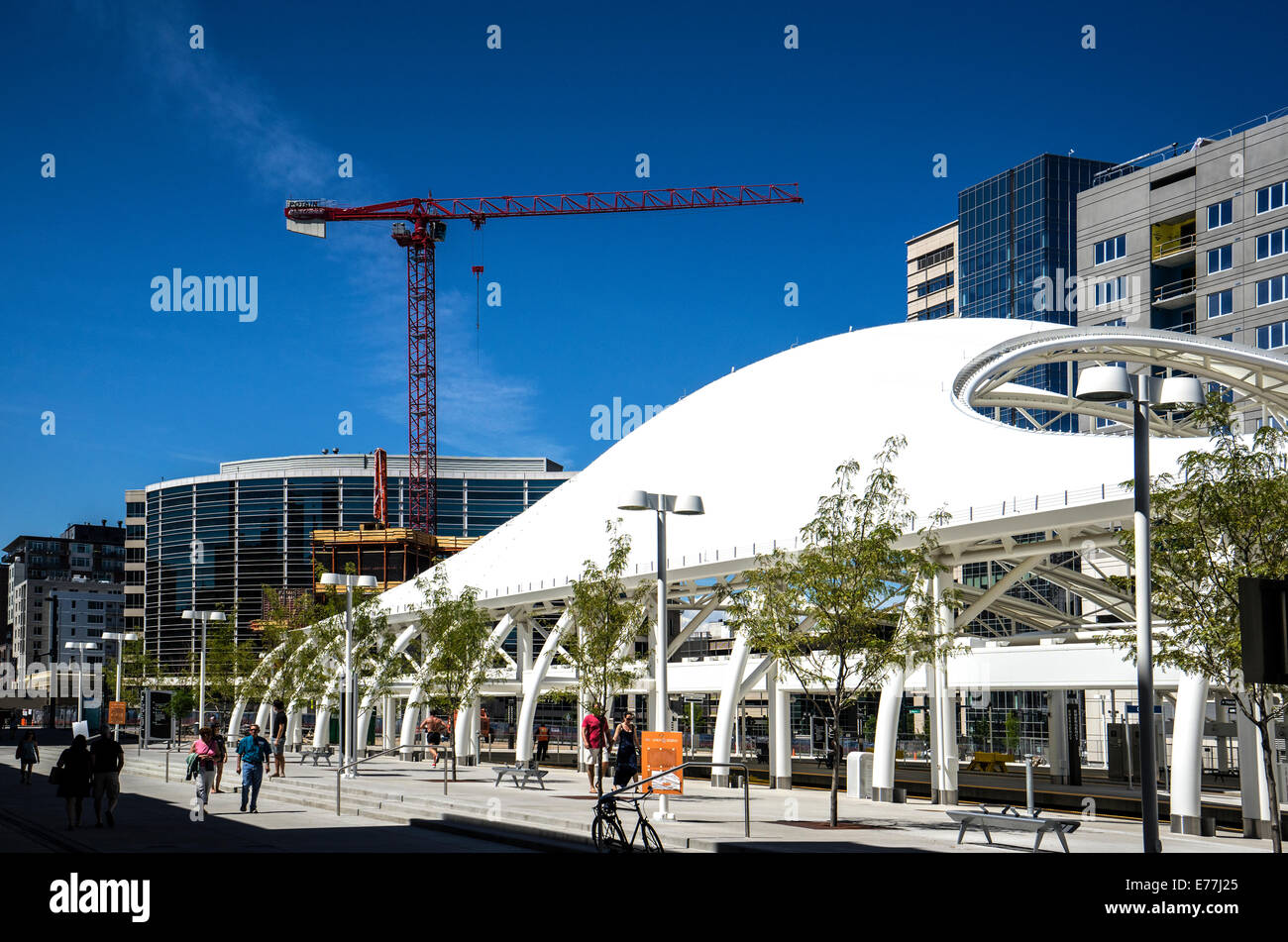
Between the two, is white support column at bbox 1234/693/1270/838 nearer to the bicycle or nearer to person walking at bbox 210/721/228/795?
the bicycle

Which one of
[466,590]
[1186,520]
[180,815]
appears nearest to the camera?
[1186,520]

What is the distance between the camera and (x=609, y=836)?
1886 cm

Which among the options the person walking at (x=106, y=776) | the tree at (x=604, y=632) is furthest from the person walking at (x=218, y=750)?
the tree at (x=604, y=632)

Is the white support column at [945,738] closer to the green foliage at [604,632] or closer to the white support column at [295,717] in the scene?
the green foliage at [604,632]

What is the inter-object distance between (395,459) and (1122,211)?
92324 millimetres

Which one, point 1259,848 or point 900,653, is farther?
point 900,653

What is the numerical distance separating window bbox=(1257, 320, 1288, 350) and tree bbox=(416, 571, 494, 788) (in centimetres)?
4353

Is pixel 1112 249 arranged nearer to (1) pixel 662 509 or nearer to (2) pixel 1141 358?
(2) pixel 1141 358

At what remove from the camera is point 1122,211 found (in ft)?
265

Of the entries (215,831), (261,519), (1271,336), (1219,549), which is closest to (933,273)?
(1271,336)

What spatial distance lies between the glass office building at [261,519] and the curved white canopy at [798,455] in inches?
3370
